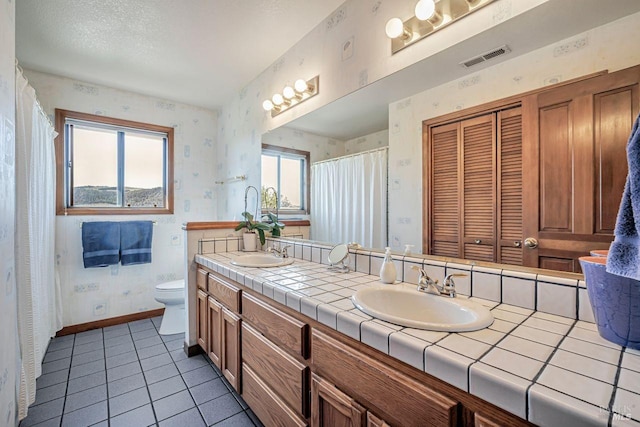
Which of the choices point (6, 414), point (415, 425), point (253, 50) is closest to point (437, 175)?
point (415, 425)

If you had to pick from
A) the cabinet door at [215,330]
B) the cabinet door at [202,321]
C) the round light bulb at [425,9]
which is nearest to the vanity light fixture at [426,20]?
the round light bulb at [425,9]

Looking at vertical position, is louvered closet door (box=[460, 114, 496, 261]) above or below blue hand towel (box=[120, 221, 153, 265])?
above

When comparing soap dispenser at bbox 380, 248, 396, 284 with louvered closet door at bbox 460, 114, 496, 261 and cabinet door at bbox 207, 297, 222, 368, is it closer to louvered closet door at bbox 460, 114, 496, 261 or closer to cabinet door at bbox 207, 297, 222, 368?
louvered closet door at bbox 460, 114, 496, 261

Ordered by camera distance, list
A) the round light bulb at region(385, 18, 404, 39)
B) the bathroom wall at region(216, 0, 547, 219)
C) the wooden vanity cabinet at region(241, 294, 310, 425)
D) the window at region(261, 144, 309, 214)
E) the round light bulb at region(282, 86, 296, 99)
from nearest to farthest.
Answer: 1. the wooden vanity cabinet at region(241, 294, 310, 425)
2. the bathroom wall at region(216, 0, 547, 219)
3. the round light bulb at region(385, 18, 404, 39)
4. the window at region(261, 144, 309, 214)
5. the round light bulb at region(282, 86, 296, 99)

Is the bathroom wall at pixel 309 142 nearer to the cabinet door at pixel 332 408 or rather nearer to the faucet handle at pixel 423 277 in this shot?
the faucet handle at pixel 423 277

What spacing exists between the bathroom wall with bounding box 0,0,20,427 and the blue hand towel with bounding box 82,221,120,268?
5.27 feet

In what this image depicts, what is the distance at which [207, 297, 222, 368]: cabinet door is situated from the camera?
67.8 inches

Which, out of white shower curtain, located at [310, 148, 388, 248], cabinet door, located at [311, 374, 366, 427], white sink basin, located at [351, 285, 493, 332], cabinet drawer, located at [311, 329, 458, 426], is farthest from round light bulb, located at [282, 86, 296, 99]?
cabinet door, located at [311, 374, 366, 427]

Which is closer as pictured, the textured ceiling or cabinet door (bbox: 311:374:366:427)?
cabinet door (bbox: 311:374:366:427)

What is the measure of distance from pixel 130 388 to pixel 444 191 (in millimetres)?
2114

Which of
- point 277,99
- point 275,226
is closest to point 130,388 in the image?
point 275,226

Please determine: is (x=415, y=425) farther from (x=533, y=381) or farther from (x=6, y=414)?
(x=6, y=414)

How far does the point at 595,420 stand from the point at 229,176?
9.99 feet

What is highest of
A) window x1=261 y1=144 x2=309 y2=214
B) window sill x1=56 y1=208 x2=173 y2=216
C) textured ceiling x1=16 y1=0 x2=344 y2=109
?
textured ceiling x1=16 y1=0 x2=344 y2=109
